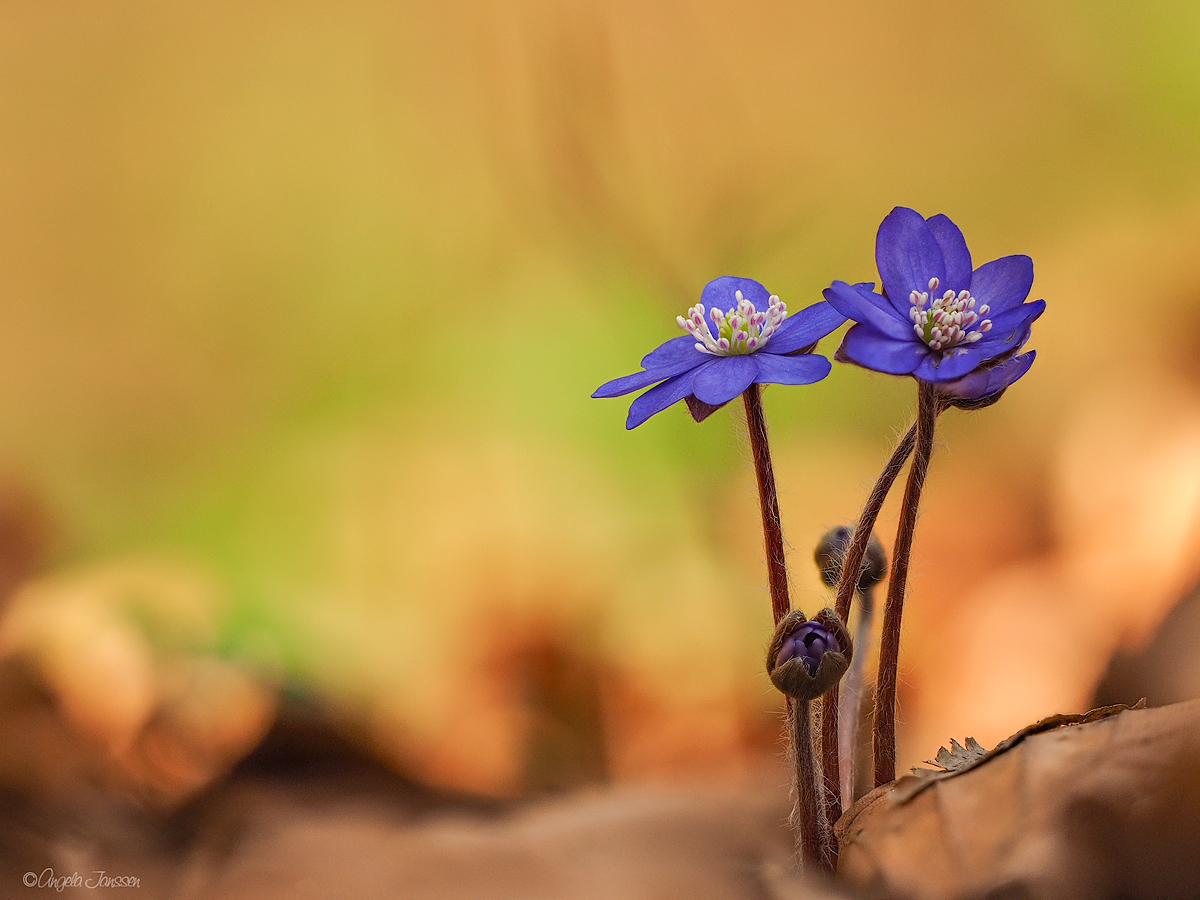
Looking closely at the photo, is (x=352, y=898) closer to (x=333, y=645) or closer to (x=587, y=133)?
(x=333, y=645)

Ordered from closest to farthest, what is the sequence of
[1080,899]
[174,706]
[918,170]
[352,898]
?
[1080,899]
[352,898]
[174,706]
[918,170]

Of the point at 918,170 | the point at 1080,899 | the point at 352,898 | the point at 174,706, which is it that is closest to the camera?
the point at 1080,899

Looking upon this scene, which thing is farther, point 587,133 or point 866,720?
point 587,133

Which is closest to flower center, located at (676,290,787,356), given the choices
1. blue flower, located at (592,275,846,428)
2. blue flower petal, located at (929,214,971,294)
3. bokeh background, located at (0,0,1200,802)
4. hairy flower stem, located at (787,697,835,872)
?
blue flower, located at (592,275,846,428)

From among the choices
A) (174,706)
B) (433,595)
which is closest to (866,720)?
(433,595)

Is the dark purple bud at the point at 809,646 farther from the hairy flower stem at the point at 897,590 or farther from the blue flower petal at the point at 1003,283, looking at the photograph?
the blue flower petal at the point at 1003,283
